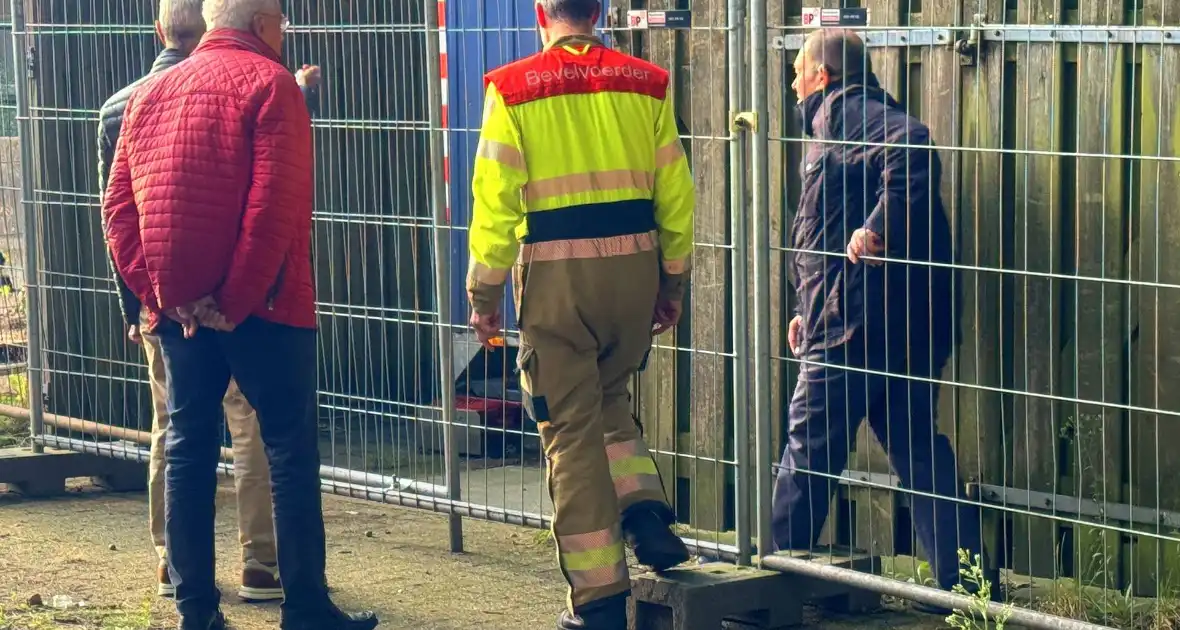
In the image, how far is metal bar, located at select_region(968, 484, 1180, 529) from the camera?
5.67 meters

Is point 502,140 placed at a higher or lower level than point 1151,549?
higher

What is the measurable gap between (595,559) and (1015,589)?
155 centimetres

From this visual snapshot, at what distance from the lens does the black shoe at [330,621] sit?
5.79 m

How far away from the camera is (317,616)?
5793 mm

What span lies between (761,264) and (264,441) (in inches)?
66.0

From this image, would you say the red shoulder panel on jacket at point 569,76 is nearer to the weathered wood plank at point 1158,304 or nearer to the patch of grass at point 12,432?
the weathered wood plank at point 1158,304

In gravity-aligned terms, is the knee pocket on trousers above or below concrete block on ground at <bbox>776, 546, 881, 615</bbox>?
above

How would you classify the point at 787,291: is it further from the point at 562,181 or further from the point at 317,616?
the point at 317,616

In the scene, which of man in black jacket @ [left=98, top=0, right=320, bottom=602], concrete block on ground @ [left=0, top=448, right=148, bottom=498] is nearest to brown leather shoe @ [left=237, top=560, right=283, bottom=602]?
man in black jacket @ [left=98, top=0, right=320, bottom=602]

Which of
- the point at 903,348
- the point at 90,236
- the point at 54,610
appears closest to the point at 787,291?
the point at 903,348

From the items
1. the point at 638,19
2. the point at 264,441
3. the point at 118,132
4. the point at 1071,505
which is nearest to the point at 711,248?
the point at 638,19

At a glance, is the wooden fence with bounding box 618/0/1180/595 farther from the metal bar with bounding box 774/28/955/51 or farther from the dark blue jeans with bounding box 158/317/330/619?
the dark blue jeans with bounding box 158/317/330/619

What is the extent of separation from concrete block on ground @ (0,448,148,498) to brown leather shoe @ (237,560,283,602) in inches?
86.6

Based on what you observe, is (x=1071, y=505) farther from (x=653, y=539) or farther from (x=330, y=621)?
(x=330, y=621)
